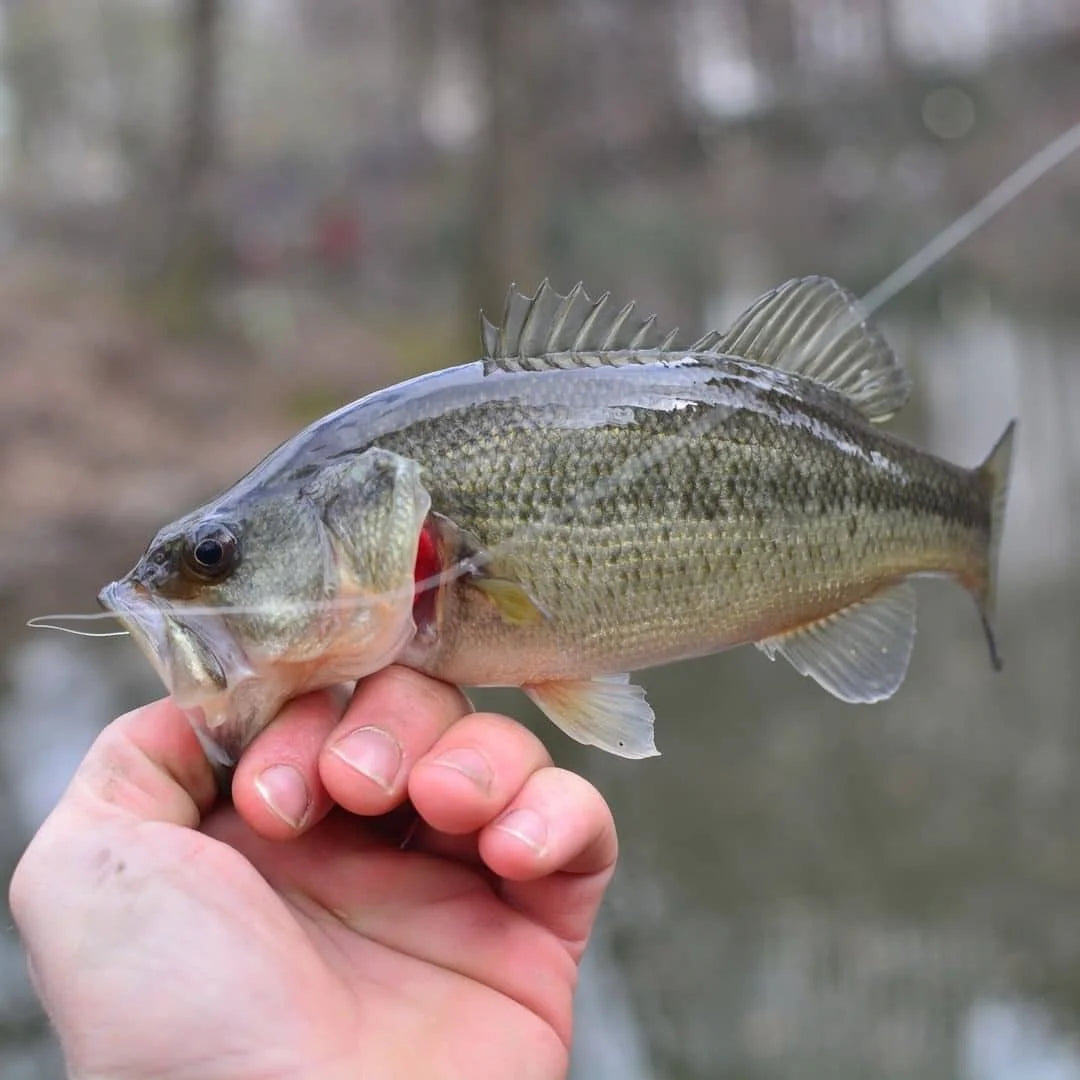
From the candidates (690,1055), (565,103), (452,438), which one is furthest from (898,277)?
(565,103)

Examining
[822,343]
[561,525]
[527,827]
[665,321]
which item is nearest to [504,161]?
[665,321]

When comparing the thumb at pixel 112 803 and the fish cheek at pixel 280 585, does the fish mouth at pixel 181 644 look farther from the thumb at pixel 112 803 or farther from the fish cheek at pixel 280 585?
the thumb at pixel 112 803

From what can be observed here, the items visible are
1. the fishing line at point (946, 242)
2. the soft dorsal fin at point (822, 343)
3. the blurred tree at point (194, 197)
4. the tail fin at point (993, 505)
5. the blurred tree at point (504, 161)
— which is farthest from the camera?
the blurred tree at point (194, 197)

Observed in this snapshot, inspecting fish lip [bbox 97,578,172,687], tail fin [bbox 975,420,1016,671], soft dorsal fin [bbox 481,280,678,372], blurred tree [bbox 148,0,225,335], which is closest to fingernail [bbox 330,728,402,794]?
fish lip [bbox 97,578,172,687]

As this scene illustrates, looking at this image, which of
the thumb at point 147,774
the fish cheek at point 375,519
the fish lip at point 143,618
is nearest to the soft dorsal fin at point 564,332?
the fish cheek at point 375,519

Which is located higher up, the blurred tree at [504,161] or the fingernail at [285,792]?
the blurred tree at [504,161]

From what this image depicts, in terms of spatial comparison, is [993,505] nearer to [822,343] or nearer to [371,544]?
[822,343]

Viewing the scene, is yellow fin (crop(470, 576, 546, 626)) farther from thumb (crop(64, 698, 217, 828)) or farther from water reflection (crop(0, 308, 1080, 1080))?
water reflection (crop(0, 308, 1080, 1080))

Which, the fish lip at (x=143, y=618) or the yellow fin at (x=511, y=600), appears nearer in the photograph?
the fish lip at (x=143, y=618)
